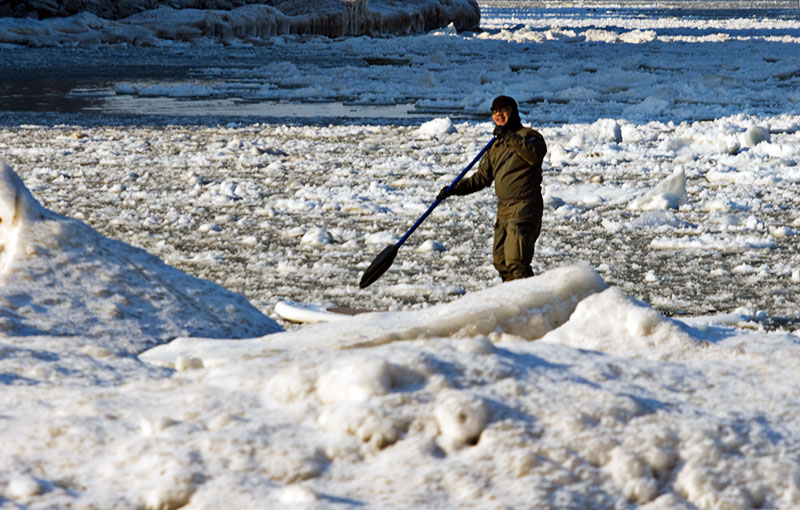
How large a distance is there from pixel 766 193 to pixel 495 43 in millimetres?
25502

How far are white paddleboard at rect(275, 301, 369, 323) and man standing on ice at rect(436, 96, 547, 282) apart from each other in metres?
0.80

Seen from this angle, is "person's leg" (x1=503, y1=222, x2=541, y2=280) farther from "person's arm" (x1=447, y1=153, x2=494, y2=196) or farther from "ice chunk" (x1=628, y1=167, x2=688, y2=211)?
"ice chunk" (x1=628, y1=167, x2=688, y2=211)

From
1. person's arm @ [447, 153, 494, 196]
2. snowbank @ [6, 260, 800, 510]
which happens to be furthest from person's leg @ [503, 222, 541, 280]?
snowbank @ [6, 260, 800, 510]

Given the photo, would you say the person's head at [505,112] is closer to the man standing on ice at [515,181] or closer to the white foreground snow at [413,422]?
the man standing on ice at [515,181]

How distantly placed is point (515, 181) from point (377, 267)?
0.88 m

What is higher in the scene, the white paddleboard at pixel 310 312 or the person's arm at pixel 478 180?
the person's arm at pixel 478 180

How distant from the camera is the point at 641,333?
286 centimetres

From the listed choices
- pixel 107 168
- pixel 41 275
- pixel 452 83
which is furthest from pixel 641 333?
pixel 452 83

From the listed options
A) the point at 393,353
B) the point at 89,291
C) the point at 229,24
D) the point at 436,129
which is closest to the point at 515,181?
the point at 89,291

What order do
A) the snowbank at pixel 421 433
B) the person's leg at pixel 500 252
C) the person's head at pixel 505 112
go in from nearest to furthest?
1. the snowbank at pixel 421 433
2. the person's head at pixel 505 112
3. the person's leg at pixel 500 252

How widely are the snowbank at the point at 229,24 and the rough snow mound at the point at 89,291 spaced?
27.1 meters

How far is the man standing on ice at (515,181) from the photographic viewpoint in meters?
4.50

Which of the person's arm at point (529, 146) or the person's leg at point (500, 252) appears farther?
the person's leg at point (500, 252)

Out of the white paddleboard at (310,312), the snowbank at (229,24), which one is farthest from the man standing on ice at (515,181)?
the snowbank at (229,24)
